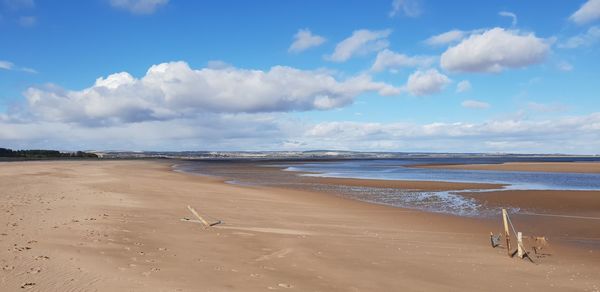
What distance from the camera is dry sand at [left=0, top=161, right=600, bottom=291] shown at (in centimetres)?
809

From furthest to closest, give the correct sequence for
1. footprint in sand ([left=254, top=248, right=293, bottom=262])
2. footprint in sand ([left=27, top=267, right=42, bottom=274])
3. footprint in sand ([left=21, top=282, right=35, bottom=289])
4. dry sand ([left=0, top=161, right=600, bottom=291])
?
footprint in sand ([left=254, top=248, right=293, bottom=262]) < dry sand ([left=0, top=161, right=600, bottom=291]) < footprint in sand ([left=27, top=267, right=42, bottom=274]) < footprint in sand ([left=21, top=282, right=35, bottom=289])

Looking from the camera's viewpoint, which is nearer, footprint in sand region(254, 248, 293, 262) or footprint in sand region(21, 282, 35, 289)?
footprint in sand region(21, 282, 35, 289)

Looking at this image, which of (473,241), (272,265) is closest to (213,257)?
(272,265)

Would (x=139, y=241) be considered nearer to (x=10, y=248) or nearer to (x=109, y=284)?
(x=10, y=248)

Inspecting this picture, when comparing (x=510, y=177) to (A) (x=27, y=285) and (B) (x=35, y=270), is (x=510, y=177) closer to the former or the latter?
(B) (x=35, y=270)

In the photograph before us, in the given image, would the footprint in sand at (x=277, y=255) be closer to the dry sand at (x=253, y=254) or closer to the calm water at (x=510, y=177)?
the dry sand at (x=253, y=254)

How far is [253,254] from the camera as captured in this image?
10.6 m

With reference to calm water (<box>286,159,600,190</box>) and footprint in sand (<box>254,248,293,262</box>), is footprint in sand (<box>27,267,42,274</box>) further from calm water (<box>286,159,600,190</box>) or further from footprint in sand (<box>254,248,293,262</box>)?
calm water (<box>286,159,600,190</box>)

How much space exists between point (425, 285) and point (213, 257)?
4.50 metres

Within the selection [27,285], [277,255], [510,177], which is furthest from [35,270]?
[510,177]

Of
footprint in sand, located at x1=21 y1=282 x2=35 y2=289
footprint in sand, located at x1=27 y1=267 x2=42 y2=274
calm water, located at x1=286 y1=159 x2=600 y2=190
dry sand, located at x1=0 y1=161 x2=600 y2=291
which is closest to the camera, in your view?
footprint in sand, located at x1=21 y1=282 x2=35 y2=289

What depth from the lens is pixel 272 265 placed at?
963 cm

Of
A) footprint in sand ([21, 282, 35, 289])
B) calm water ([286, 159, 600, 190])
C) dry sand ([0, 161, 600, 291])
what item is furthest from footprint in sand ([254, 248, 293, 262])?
calm water ([286, 159, 600, 190])

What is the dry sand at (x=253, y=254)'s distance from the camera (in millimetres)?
8086
